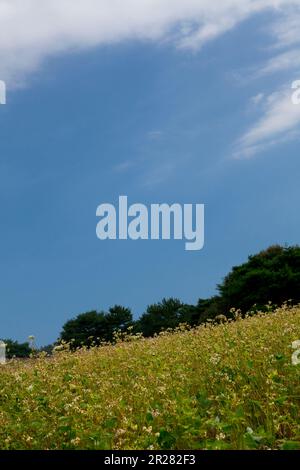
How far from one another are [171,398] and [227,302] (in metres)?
21.2

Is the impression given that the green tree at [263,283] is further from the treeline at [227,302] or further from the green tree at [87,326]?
the green tree at [87,326]

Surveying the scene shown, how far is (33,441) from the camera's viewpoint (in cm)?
782

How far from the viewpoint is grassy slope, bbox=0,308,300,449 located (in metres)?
→ 7.02

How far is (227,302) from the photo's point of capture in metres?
29.6

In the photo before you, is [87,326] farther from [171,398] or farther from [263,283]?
[171,398]

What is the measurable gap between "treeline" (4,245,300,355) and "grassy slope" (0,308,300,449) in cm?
1424

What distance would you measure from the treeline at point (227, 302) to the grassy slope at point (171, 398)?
14238mm

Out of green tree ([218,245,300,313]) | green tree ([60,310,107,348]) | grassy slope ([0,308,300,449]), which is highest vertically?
green tree ([218,245,300,313])

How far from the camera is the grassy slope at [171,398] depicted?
7016 millimetres

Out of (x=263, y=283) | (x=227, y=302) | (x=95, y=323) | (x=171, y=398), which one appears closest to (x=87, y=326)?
(x=95, y=323)

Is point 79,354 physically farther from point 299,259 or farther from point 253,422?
point 299,259

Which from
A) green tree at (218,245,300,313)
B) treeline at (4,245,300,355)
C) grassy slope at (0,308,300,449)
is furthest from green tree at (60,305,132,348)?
grassy slope at (0,308,300,449)

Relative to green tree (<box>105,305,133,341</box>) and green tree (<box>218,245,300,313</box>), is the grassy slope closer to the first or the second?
green tree (<box>218,245,300,313</box>)
